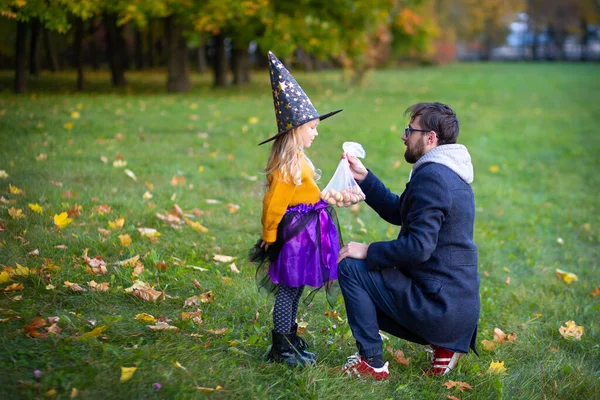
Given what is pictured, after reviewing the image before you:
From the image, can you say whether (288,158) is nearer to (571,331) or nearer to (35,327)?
(35,327)

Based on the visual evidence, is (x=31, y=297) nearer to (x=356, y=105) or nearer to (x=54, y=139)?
(x=54, y=139)

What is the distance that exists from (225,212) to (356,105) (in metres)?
11.9

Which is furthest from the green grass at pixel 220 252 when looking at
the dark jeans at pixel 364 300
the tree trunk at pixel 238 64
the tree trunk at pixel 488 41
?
the tree trunk at pixel 488 41

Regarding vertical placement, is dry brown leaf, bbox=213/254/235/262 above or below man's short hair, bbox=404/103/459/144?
below

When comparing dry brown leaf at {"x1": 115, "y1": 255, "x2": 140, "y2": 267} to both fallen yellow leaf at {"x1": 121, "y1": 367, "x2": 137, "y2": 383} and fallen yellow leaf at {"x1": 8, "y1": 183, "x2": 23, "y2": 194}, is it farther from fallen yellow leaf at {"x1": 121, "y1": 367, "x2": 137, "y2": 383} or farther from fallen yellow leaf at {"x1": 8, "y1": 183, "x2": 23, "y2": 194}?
fallen yellow leaf at {"x1": 8, "y1": 183, "x2": 23, "y2": 194}

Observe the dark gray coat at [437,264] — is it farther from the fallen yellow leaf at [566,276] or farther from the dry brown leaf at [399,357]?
the fallen yellow leaf at [566,276]

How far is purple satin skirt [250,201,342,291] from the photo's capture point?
11.6ft

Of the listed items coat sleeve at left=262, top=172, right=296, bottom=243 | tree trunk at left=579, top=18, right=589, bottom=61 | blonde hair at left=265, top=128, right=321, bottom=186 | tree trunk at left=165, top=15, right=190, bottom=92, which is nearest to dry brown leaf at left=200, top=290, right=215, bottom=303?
coat sleeve at left=262, top=172, right=296, bottom=243

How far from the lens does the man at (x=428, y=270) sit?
347 centimetres

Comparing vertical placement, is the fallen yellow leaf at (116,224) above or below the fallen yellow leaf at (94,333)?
above

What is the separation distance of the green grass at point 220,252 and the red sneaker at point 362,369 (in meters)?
0.08

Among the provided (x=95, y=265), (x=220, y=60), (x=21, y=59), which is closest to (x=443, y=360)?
(x=95, y=265)

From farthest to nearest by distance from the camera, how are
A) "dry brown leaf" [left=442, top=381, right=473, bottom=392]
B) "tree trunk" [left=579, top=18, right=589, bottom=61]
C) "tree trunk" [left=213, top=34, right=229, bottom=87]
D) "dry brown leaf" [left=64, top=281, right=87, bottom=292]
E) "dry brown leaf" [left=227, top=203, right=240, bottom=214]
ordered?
"tree trunk" [left=579, top=18, right=589, bottom=61], "tree trunk" [left=213, top=34, right=229, bottom=87], "dry brown leaf" [left=227, top=203, right=240, bottom=214], "dry brown leaf" [left=64, top=281, right=87, bottom=292], "dry brown leaf" [left=442, top=381, right=473, bottom=392]

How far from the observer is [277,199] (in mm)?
3449
